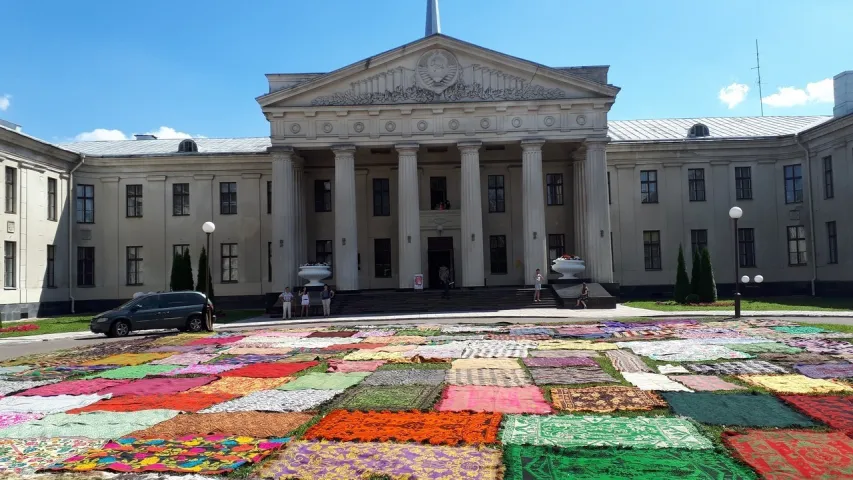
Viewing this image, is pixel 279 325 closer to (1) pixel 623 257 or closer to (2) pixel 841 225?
(1) pixel 623 257

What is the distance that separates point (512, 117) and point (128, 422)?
31.4 m

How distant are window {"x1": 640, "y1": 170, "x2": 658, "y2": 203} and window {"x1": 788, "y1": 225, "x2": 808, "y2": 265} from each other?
8301 mm

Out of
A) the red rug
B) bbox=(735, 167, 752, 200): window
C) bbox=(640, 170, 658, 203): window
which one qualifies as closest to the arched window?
bbox=(640, 170, 658, 203): window

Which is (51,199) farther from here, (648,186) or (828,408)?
→ (828,408)

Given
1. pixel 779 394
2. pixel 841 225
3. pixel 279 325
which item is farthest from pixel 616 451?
pixel 841 225

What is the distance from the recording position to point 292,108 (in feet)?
124

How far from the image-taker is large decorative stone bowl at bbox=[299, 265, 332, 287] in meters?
36.9

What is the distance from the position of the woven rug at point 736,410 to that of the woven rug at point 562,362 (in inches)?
136

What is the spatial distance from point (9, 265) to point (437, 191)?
78.4ft

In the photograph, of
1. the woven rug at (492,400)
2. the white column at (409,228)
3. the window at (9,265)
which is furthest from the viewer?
the white column at (409,228)

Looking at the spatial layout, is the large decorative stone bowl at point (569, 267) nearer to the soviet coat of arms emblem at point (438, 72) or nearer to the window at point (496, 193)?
the window at point (496, 193)

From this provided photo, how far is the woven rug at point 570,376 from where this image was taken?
11764 millimetres

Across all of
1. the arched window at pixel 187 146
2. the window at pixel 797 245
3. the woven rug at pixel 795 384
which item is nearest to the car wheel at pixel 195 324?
the woven rug at pixel 795 384

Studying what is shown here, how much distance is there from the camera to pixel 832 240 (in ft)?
126
